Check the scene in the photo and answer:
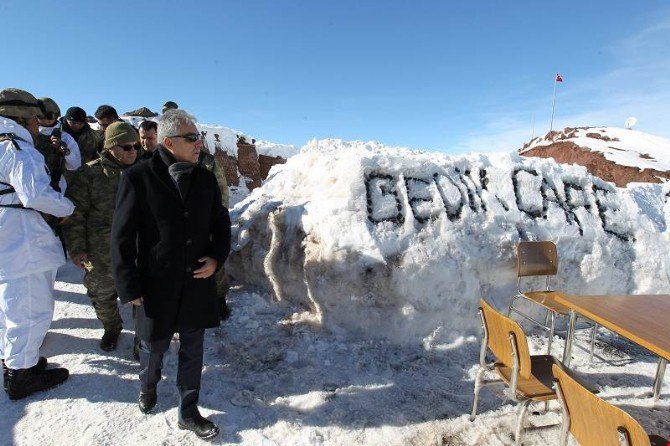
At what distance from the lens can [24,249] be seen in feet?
9.38

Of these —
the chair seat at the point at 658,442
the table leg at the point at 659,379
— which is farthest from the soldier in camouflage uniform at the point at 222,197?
the table leg at the point at 659,379

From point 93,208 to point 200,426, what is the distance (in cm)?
213

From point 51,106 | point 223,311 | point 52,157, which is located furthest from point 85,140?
point 223,311

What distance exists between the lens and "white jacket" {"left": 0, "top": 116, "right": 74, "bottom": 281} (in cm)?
270

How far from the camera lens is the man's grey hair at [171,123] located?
2.43 m

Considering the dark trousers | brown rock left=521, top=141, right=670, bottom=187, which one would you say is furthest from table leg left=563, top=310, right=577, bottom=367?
brown rock left=521, top=141, right=670, bottom=187

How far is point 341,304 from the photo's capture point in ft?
13.4

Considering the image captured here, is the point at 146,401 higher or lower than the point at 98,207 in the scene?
lower

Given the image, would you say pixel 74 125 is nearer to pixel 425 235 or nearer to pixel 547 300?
pixel 425 235

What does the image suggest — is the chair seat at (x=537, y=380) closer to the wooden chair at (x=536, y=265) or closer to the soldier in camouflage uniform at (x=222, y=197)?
the wooden chair at (x=536, y=265)

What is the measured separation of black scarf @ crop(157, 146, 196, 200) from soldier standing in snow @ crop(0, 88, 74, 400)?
43.2 inches

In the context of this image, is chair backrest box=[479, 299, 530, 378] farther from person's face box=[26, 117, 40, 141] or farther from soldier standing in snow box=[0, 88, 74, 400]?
person's face box=[26, 117, 40, 141]

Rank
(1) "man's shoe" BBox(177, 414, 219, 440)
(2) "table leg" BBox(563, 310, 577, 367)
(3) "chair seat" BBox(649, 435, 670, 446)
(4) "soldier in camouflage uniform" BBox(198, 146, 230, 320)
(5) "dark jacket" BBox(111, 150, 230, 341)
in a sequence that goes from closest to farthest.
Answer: (3) "chair seat" BBox(649, 435, 670, 446) → (5) "dark jacket" BBox(111, 150, 230, 341) → (1) "man's shoe" BBox(177, 414, 219, 440) → (2) "table leg" BBox(563, 310, 577, 367) → (4) "soldier in camouflage uniform" BBox(198, 146, 230, 320)

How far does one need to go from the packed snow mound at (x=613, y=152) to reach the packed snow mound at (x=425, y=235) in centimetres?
951
